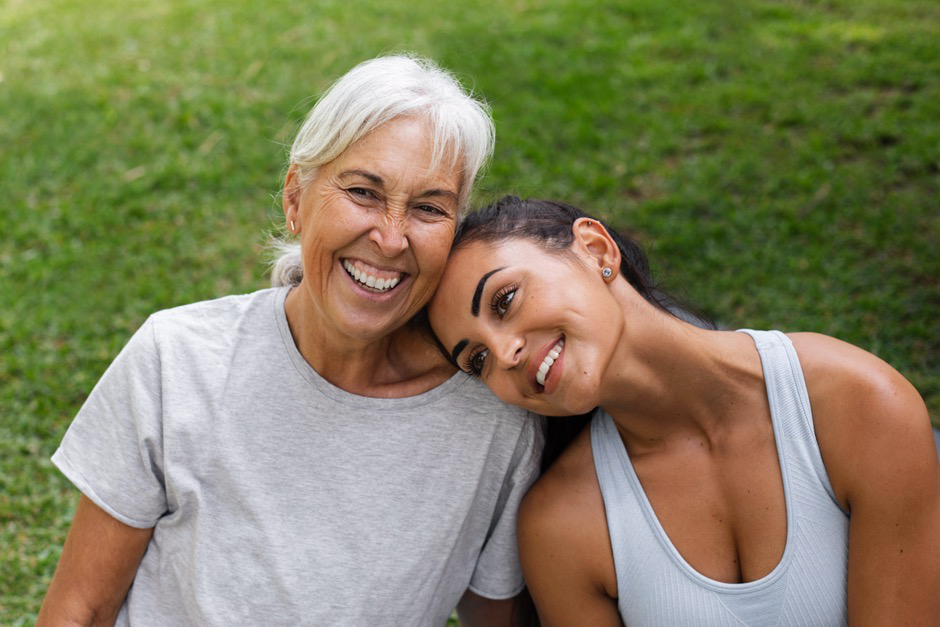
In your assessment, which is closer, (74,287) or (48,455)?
(48,455)

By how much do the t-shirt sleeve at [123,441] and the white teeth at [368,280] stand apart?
0.57 meters

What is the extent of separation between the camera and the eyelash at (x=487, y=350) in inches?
90.0

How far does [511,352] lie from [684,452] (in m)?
0.61

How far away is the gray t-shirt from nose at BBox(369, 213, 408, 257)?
446 mm

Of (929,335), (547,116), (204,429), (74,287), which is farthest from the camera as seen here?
(547,116)

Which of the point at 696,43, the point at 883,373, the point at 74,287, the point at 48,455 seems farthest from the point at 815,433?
the point at 696,43

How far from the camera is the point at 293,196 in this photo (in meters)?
2.48

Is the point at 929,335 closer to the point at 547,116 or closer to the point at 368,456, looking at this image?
the point at 547,116

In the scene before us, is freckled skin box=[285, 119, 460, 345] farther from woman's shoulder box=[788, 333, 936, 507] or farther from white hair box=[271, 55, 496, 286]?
woman's shoulder box=[788, 333, 936, 507]

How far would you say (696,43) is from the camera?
654cm

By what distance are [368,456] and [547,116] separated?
12.9 feet

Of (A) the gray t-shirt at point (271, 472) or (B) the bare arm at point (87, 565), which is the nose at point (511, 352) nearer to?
(A) the gray t-shirt at point (271, 472)

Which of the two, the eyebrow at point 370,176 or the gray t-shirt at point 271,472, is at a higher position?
the eyebrow at point 370,176

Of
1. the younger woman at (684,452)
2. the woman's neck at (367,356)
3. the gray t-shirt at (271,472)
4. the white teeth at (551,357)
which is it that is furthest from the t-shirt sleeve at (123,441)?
the white teeth at (551,357)
